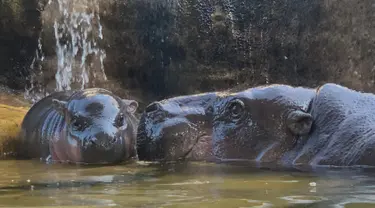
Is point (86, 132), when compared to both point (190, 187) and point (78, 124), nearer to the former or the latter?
point (78, 124)

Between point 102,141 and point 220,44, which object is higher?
point 220,44

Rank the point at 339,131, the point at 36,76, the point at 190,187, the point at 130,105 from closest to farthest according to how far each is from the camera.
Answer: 1. the point at 190,187
2. the point at 339,131
3. the point at 130,105
4. the point at 36,76

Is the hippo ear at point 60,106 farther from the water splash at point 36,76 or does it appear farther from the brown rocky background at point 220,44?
the brown rocky background at point 220,44

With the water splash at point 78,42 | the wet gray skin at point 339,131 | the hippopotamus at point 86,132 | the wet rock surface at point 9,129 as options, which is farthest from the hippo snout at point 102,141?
the water splash at point 78,42

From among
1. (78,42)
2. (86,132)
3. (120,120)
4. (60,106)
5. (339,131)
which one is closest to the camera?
(339,131)

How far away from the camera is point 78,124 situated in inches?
258

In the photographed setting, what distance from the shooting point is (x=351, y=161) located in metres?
4.53

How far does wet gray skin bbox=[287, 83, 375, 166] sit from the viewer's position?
4516mm

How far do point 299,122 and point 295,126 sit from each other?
0.13 feet

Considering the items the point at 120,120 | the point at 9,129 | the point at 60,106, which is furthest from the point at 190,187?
the point at 9,129

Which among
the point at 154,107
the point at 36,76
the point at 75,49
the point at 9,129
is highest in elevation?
the point at 75,49

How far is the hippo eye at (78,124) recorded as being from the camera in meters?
6.48

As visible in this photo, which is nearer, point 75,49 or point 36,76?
point 36,76

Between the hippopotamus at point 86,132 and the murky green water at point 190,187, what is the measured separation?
1083mm
